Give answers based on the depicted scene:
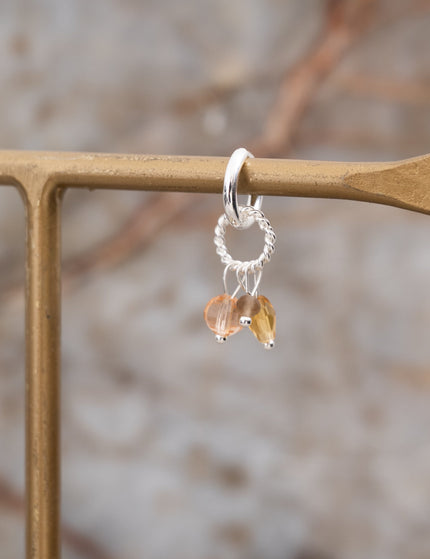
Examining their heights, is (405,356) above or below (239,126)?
below

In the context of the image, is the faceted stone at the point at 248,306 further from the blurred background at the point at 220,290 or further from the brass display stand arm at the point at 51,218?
the blurred background at the point at 220,290

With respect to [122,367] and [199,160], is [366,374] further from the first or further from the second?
[199,160]

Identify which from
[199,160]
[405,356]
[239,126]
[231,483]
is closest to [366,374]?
[405,356]

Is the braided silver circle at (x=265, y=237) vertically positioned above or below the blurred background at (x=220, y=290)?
below

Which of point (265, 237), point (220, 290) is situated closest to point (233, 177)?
point (265, 237)

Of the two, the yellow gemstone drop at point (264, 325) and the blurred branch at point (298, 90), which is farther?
the blurred branch at point (298, 90)

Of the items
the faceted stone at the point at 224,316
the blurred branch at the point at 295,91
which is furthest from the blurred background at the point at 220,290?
the faceted stone at the point at 224,316
